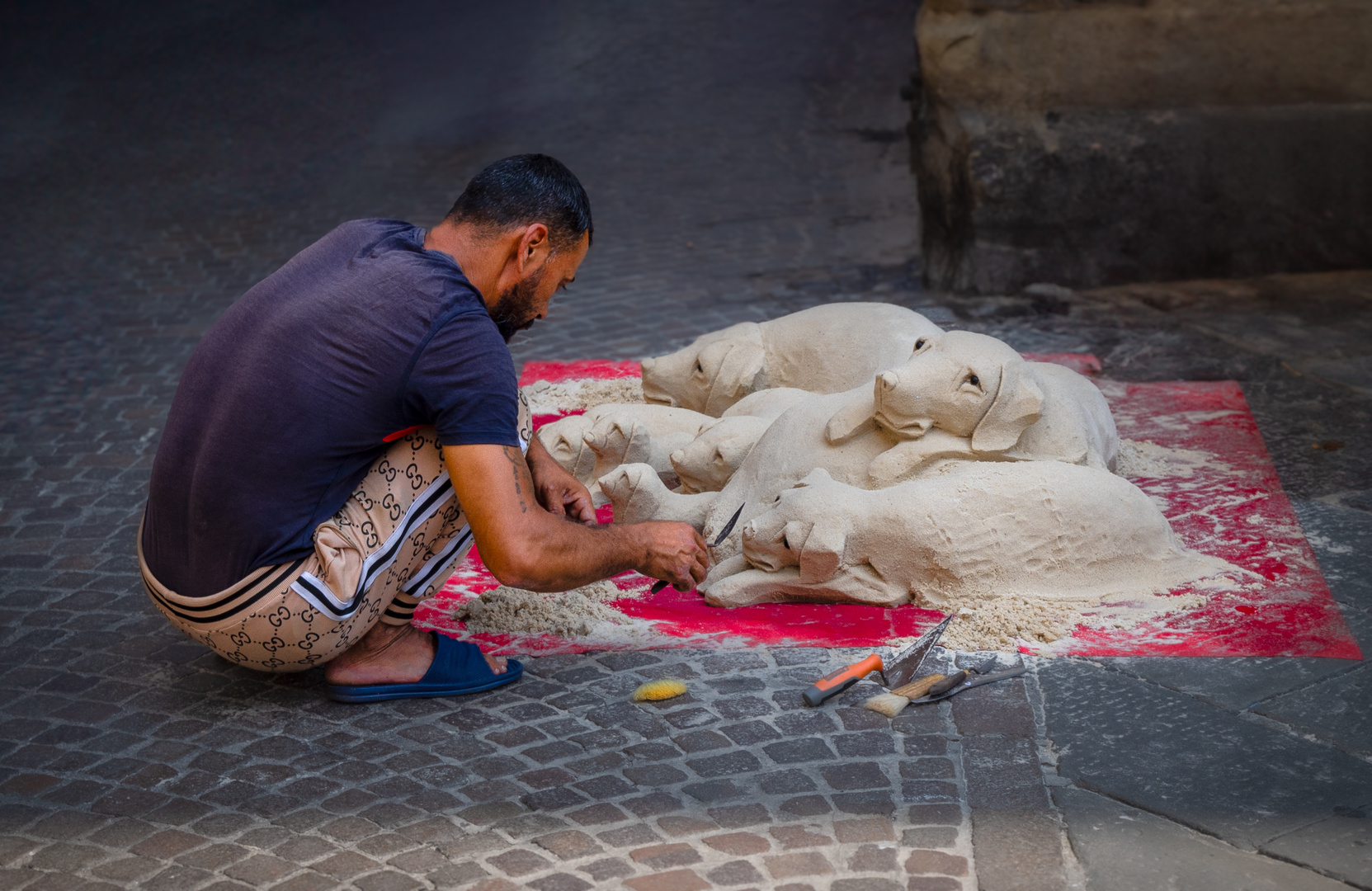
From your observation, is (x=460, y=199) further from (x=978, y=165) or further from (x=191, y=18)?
(x=191, y=18)

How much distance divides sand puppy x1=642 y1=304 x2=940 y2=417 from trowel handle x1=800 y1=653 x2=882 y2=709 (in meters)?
1.40

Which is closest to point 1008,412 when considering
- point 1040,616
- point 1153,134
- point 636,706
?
point 1040,616

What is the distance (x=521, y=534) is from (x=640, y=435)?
56.2 inches

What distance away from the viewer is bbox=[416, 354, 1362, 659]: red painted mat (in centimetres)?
337

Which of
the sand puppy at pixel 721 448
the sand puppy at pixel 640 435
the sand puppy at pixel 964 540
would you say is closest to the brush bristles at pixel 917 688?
the sand puppy at pixel 964 540

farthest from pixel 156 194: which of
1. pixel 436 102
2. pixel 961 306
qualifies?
pixel 961 306

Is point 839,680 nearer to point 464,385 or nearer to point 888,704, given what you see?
point 888,704

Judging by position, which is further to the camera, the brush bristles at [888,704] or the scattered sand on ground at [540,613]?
the scattered sand on ground at [540,613]

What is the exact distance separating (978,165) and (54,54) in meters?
10.9

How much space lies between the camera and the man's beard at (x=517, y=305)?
121 inches

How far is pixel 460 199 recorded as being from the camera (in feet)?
10.2

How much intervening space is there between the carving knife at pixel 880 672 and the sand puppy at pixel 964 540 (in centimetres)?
32

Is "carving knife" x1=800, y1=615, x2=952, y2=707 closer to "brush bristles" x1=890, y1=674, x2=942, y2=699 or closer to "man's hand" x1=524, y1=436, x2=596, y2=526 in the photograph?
"brush bristles" x1=890, y1=674, x2=942, y2=699

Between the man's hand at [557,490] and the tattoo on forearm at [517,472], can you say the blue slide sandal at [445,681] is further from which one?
the tattoo on forearm at [517,472]
